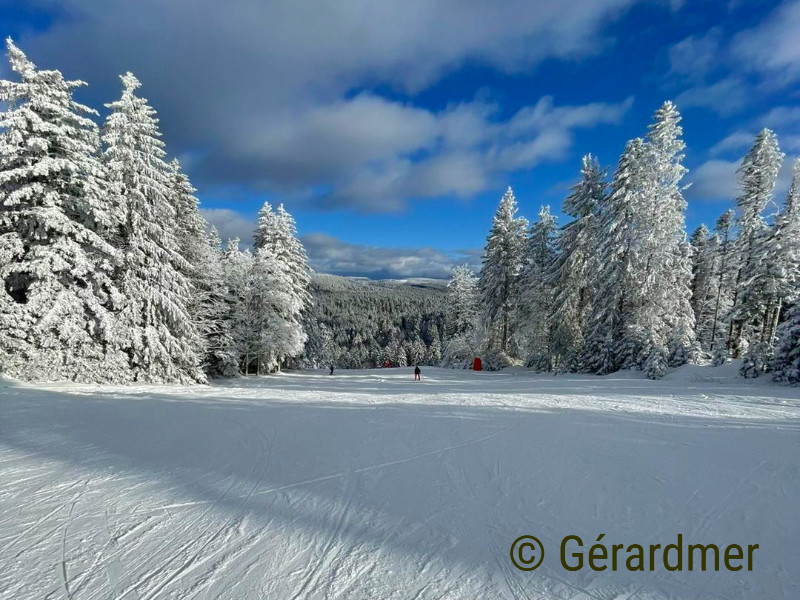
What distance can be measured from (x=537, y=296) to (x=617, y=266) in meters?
6.93

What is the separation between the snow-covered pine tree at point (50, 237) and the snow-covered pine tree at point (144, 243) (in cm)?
94

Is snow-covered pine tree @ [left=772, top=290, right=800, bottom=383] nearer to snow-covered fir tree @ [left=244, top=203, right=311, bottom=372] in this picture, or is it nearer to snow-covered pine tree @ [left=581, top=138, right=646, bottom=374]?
snow-covered pine tree @ [left=581, top=138, right=646, bottom=374]

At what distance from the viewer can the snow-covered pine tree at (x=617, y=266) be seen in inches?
838

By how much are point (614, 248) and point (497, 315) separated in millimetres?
12153

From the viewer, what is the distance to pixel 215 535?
161 inches

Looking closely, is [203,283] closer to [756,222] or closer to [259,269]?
[259,269]

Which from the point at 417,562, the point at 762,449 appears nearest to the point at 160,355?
the point at 417,562

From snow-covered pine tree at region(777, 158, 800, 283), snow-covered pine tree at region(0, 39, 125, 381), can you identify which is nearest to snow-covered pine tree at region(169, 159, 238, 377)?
snow-covered pine tree at region(0, 39, 125, 381)

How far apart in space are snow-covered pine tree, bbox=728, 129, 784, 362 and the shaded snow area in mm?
20185

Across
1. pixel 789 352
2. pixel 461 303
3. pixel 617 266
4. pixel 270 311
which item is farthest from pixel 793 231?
pixel 270 311

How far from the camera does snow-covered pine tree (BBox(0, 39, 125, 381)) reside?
13.6m

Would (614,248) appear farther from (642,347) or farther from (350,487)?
(350,487)

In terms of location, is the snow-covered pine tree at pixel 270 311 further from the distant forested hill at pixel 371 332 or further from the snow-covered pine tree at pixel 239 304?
the distant forested hill at pixel 371 332

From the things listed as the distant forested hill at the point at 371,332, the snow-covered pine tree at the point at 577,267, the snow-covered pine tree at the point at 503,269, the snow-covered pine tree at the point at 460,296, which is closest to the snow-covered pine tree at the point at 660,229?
the snow-covered pine tree at the point at 577,267
